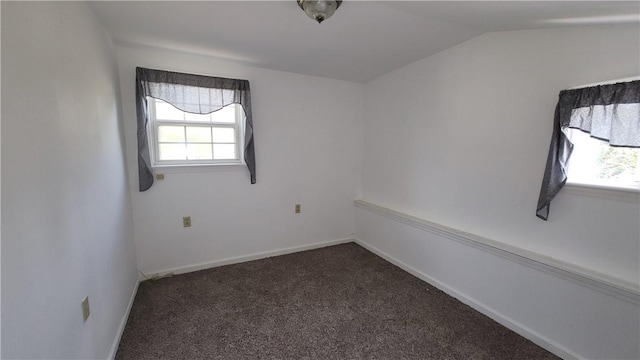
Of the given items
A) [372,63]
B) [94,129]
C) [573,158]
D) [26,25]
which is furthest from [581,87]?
[94,129]

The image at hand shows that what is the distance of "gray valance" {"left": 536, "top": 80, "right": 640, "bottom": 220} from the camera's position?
1.32 m

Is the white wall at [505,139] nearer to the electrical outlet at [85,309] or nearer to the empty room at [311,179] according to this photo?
the empty room at [311,179]

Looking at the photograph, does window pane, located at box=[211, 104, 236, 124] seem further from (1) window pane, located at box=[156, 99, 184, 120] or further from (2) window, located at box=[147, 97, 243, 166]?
(1) window pane, located at box=[156, 99, 184, 120]

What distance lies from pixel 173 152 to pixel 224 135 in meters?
0.53

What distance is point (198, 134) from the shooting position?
8.71 ft

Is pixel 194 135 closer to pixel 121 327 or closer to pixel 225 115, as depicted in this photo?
pixel 225 115

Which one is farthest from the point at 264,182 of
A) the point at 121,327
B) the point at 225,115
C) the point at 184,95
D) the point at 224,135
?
the point at 121,327

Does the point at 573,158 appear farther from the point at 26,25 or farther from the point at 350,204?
the point at 26,25

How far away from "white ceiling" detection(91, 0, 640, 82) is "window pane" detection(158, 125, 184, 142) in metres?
0.75

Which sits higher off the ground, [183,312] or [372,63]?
[372,63]

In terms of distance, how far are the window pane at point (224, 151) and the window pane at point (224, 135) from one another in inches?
2.5

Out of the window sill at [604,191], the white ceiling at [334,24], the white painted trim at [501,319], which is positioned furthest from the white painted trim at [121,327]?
the window sill at [604,191]

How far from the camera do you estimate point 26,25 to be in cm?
92

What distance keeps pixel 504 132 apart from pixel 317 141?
1.94 meters
